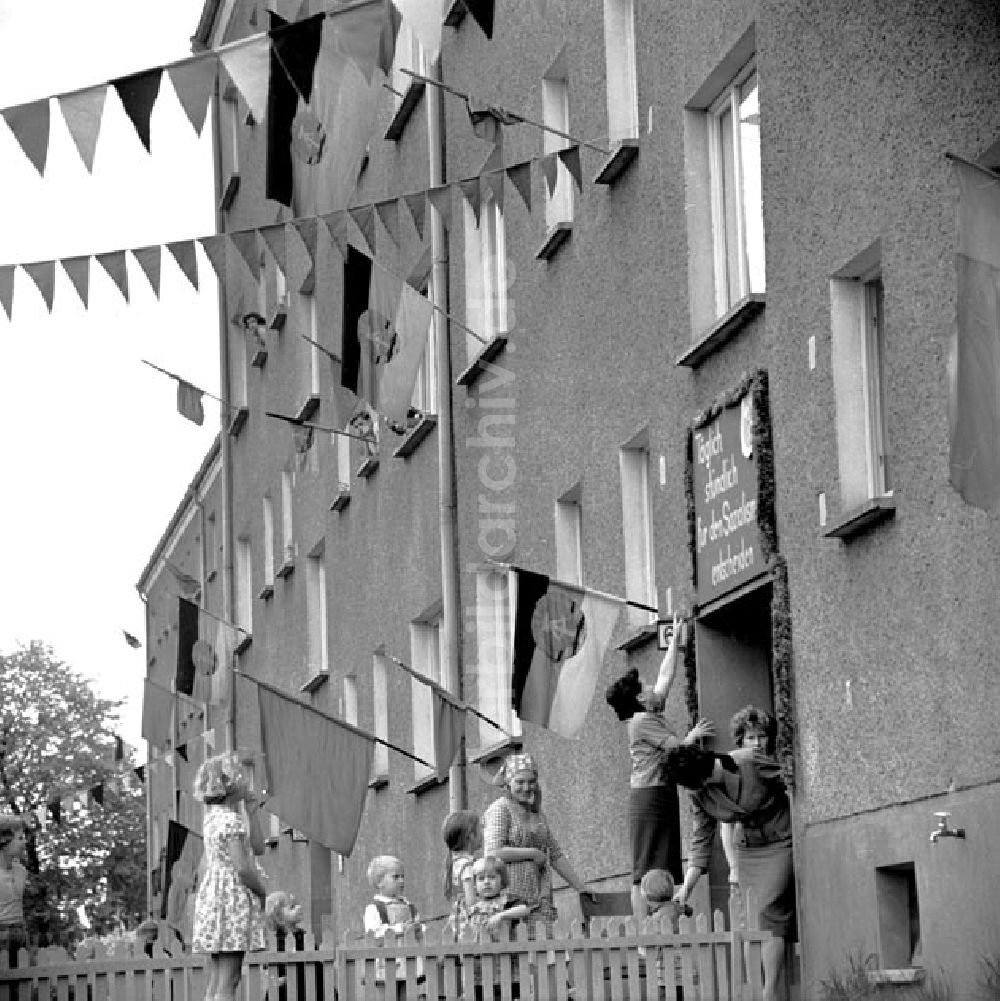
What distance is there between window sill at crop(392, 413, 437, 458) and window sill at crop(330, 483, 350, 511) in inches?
147

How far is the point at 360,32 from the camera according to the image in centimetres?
1311

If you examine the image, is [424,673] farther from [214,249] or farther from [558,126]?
[214,249]

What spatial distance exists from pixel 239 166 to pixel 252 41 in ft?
90.3

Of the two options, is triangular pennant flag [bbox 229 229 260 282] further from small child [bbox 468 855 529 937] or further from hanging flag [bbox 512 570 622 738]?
small child [bbox 468 855 529 937]

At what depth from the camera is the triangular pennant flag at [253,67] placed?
13.5 meters

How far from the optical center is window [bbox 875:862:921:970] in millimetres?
13555

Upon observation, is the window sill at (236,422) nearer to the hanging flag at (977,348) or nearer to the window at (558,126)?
the window at (558,126)

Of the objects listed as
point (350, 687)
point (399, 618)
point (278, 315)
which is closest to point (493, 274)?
point (399, 618)

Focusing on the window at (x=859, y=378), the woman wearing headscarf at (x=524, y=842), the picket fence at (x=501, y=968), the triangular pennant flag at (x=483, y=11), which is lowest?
the picket fence at (x=501, y=968)

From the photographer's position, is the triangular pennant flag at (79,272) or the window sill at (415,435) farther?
the window sill at (415,435)

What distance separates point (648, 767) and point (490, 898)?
148 centimetres

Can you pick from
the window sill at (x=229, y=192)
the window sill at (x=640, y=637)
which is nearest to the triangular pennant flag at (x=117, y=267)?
the window sill at (x=640, y=637)

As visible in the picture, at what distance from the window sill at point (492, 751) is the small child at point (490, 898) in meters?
6.66

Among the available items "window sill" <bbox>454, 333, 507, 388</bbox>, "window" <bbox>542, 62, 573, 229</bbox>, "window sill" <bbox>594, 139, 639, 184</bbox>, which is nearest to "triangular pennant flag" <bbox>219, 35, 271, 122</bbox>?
"window sill" <bbox>594, 139, 639, 184</bbox>
